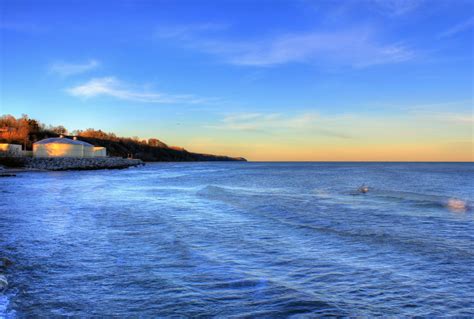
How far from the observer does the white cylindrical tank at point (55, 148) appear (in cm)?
8338

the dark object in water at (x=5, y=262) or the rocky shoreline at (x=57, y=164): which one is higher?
the rocky shoreline at (x=57, y=164)

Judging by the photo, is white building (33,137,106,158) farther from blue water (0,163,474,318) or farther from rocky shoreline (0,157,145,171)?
blue water (0,163,474,318)

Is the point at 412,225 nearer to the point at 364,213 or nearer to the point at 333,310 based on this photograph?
the point at 364,213

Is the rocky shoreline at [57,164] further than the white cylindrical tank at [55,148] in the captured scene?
No

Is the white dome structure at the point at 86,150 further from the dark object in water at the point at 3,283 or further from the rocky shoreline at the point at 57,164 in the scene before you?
the dark object in water at the point at 3,283

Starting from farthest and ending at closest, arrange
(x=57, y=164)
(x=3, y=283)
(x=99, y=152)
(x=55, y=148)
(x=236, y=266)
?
1. (x=99, y=152)
2. (x=55, y=148)
3. (x=57, y=164)
4. (x=236, y=266)
5. (x=3, y=283)

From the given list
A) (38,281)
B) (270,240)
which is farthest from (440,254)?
(38,281)

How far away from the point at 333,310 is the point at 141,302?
10.5 ft

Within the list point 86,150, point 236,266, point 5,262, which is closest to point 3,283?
point 5,262

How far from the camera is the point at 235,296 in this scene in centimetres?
691

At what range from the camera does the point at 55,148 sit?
8544 cm

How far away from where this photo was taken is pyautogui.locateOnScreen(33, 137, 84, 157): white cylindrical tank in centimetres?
8338

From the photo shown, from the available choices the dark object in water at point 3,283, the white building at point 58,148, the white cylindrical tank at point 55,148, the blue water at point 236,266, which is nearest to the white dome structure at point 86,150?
the white building at point 58,148

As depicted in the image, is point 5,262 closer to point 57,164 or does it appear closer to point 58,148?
point 57,164
